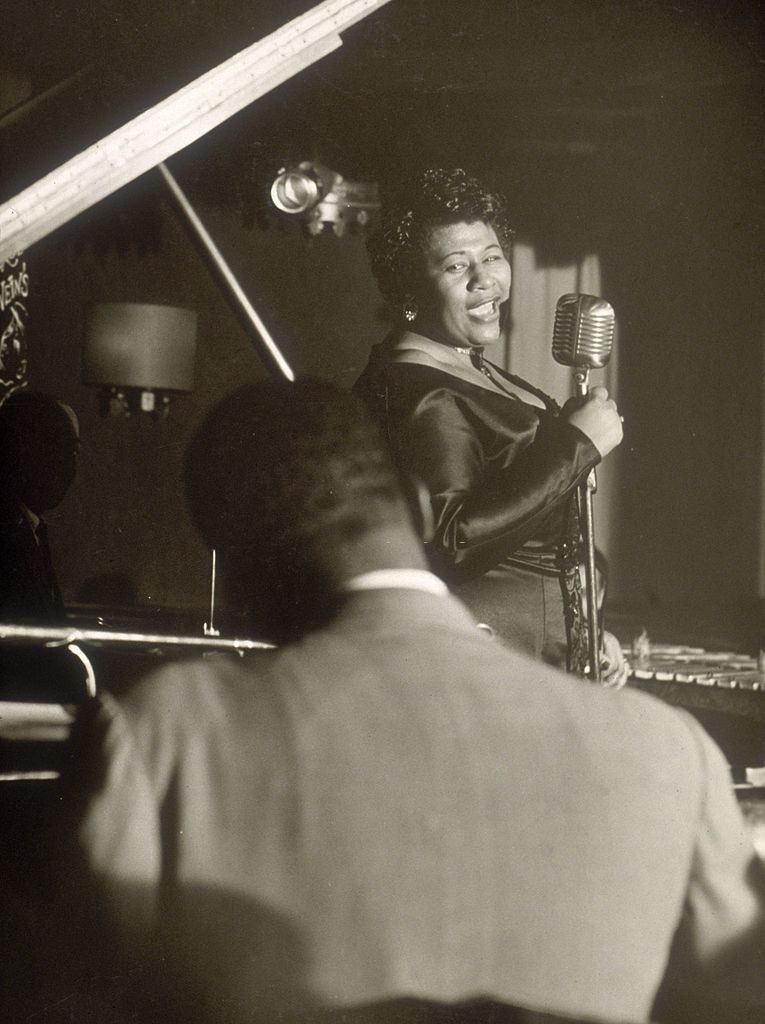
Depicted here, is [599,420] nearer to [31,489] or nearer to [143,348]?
[143,348]

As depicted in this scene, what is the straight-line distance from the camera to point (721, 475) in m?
1.62

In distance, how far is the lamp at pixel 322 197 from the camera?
5.24 feet

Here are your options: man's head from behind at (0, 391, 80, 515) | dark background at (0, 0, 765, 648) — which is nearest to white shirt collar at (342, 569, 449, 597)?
dark background at (0, 0, 765, 648)

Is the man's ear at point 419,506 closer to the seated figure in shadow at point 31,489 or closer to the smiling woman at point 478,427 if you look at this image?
the smiling woman at point 478,427

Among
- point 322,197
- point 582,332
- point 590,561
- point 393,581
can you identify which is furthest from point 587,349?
point 393,581

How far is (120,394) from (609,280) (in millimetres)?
798

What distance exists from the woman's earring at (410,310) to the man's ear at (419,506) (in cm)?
26

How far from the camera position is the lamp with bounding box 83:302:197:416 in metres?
1.53

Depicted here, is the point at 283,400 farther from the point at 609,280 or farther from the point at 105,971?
the point at 105,971

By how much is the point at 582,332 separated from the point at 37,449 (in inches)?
34.9

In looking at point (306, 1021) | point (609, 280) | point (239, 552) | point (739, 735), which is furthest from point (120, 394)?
point (739, 735)

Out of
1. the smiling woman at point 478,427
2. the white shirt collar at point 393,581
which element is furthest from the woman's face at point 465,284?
the white shirt collar at point 393,581

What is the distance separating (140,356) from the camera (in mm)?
1548

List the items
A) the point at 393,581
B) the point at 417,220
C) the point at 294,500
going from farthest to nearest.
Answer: the point at 417,220 < the point at 294,500 < the point at 393,581
